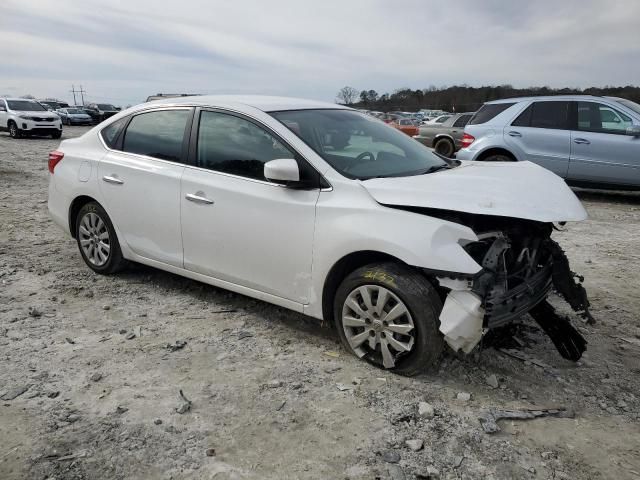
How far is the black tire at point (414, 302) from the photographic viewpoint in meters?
2.98

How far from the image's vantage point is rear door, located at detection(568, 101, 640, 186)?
8.52 m

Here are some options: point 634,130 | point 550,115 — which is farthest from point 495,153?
point 634,130

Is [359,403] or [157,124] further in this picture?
[157,124]

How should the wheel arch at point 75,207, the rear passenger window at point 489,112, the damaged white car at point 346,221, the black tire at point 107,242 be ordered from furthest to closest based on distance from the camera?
the rear passenger window at point 489,112 < the wheel arch at point 75,207 < the black tire at point 107,242 < the damaged white car at point 346,221

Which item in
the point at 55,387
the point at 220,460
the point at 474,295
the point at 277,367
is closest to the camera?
the point at 220,460

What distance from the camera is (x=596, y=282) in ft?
16.1

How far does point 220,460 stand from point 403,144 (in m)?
2.74

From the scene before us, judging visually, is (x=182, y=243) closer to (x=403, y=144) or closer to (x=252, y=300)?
(x=252, y=300)

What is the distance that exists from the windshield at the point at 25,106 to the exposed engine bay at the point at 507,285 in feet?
78.8

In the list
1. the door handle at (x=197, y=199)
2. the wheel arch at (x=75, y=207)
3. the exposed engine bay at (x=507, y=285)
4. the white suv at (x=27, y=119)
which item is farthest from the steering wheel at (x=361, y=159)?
the white suv at (x=27, y=119)

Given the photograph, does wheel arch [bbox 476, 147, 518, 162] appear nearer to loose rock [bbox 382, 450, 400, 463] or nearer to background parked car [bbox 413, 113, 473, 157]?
loose rock [bbox 382, 450, 400, 463]

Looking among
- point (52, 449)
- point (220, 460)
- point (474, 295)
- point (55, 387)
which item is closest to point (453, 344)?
point (474, 295)

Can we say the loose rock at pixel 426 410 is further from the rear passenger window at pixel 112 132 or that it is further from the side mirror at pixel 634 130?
the side mirror at pixel 634 130

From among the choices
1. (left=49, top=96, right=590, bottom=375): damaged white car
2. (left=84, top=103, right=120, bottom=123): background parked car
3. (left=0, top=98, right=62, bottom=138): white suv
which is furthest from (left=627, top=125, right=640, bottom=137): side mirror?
(left=84, top=103, right=120, bottom=123): background parked car
